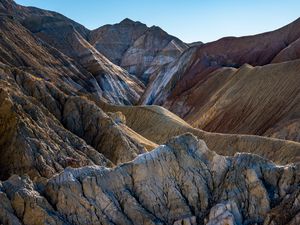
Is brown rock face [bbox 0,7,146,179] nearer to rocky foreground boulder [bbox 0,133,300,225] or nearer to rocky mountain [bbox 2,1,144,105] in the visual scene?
rocky foreground boulder [bbox 0,133,300,225]

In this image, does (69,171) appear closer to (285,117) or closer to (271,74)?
(285,117)

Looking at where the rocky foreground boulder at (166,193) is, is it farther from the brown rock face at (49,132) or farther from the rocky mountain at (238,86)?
the rocky mountain at (238,86)

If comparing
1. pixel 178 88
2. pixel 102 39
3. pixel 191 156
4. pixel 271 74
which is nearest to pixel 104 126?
pixel 191 156

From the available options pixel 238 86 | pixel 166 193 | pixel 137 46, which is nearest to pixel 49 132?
pixel 166 193

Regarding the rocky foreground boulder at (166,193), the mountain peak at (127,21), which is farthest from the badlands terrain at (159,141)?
the mountain peak at (127,21)

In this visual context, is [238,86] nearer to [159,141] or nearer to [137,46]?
[159,141]
